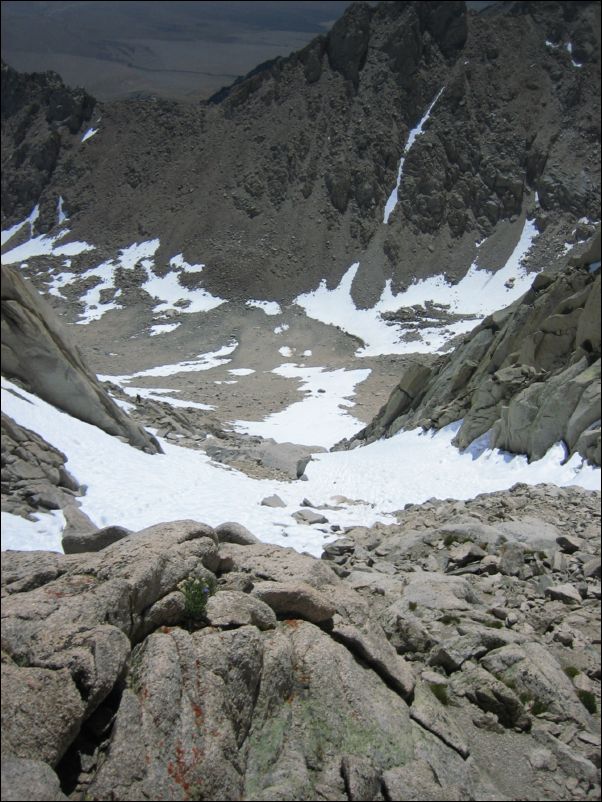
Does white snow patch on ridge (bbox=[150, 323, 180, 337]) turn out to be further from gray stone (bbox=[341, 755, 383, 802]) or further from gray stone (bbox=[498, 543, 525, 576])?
gray stone (bbox=[341, 755, 383, 802])

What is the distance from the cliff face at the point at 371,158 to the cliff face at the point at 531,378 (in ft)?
223

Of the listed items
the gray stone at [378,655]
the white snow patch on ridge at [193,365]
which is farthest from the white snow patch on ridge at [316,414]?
the gray stone at [378,655]

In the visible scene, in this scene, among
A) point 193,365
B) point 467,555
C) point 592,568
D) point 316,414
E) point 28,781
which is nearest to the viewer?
point 28,781

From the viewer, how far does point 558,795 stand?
6793 millimetres

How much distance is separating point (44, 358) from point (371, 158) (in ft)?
363

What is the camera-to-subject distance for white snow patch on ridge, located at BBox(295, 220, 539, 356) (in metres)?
87.9

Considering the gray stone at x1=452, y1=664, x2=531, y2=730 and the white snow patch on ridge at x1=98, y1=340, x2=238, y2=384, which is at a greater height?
the gray stone at x1=452, y1=664, x2=531, y2=730

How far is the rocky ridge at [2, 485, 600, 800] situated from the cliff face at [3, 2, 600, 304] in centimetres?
9091

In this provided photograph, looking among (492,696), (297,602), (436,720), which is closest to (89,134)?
(297,602)

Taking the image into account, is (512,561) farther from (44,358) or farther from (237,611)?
(44,358)

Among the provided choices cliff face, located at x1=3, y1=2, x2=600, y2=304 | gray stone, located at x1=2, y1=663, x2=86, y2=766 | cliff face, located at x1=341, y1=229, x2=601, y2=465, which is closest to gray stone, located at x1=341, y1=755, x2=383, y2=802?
gray stone, located at x1=2, y1=663, x2=86, y2=766

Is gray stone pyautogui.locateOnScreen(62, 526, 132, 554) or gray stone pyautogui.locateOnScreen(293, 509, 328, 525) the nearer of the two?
gray stone pyautogui.locateOnScreen(62, 526, 132, 554)

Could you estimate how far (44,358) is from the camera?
959cm

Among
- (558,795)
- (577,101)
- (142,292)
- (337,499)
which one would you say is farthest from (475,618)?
(577,101)
